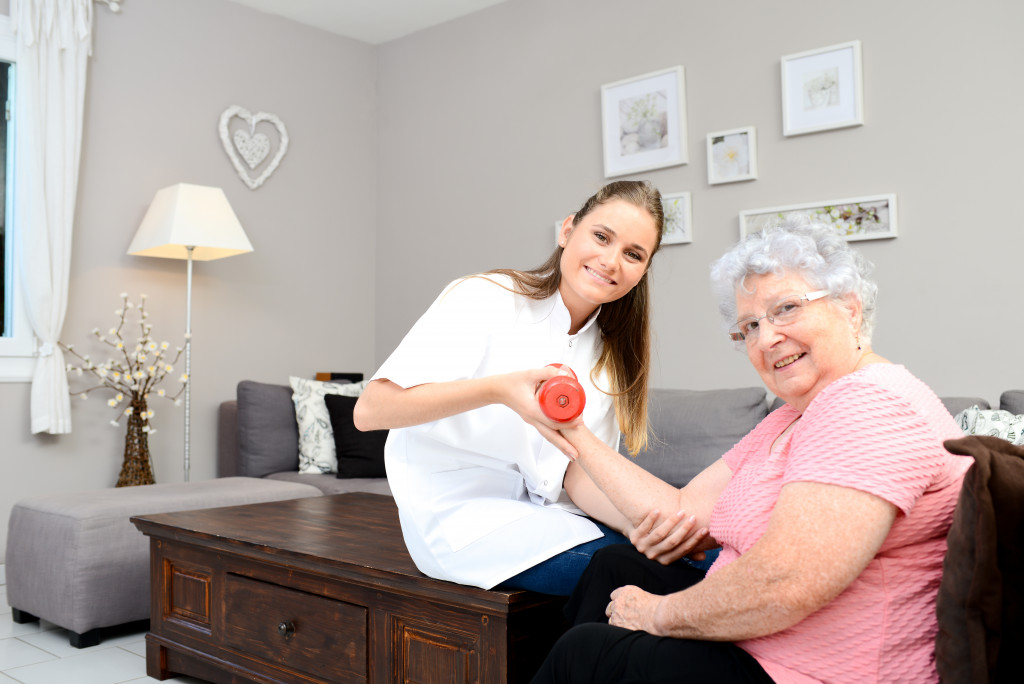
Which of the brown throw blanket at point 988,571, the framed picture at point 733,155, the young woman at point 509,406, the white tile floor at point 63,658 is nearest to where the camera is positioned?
the brown throw blanket at point 988,571

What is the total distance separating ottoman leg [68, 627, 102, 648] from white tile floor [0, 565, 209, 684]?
2 cm

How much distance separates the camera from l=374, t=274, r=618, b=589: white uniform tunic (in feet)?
5.49

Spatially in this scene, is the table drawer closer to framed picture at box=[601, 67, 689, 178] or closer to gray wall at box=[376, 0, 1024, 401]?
gray wall at box=[376, 0, 1024, 401]

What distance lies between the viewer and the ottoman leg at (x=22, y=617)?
3143mm

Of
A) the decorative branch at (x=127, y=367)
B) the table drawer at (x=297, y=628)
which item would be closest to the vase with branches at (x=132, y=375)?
the decorative branch at (x=127, y=367)

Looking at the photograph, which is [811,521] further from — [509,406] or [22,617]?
[22,617]

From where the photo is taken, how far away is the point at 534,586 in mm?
1678

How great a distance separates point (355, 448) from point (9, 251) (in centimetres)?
179

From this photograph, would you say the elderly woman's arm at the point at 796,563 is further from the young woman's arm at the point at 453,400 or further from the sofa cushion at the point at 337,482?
the sofa cushion at the point at 337,482

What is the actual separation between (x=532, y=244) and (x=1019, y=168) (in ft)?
7.22

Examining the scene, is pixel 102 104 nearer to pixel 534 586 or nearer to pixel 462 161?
pixel 462 161

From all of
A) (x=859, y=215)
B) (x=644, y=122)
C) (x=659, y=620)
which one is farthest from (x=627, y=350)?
(x=644, y=122)

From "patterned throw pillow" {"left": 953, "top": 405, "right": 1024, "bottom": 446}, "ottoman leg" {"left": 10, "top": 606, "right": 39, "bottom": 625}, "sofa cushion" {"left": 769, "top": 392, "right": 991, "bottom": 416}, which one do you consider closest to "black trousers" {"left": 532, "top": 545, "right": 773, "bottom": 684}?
"patterned throw pillow" {"left": 953, "top": 405, "right": 1024, "bottom": 446}

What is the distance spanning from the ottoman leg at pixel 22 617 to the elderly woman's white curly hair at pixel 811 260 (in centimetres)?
299
